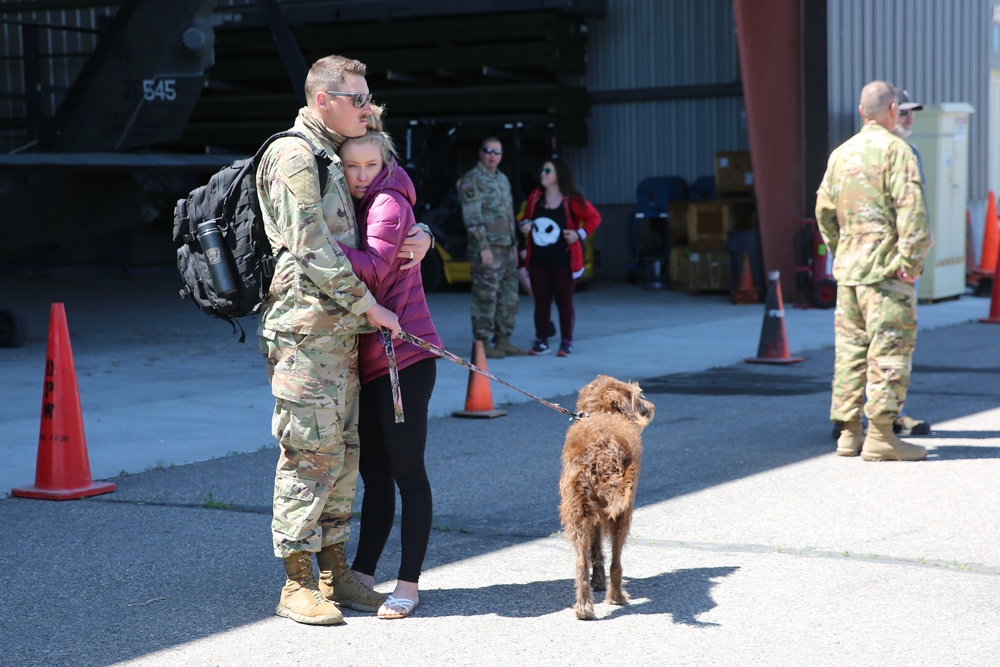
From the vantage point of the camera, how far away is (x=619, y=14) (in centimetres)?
2325

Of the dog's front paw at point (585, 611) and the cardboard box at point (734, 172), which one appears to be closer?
the dog's front paw at point (585, 611)

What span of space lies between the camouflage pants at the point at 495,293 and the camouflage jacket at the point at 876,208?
5.03 m

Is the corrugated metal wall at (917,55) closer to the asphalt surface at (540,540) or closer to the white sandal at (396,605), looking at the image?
the asphalt surface at (540,540)

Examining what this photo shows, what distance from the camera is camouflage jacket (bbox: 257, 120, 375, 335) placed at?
13.8 ft

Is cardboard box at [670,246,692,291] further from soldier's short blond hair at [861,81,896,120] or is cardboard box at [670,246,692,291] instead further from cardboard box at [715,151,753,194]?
soldier's short blond hair at [861,81,896,120]

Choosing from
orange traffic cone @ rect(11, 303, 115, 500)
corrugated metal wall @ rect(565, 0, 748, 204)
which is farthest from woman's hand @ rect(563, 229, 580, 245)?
corrugated metal wall @ rect(565, 0, 748, 204)

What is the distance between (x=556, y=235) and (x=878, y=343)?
17.5ft

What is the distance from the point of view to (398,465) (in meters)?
4.52

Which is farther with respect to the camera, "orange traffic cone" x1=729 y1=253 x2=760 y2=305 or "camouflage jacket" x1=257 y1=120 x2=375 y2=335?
"orange traffic cone" x1=729 y1=253 x2=760 y2=305

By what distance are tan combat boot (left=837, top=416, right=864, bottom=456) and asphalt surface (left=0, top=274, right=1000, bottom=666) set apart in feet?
0.27

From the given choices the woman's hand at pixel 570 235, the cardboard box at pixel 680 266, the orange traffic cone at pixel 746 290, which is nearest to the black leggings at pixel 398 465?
the woman's hand at pixel 570 235

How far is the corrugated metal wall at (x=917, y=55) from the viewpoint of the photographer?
724 inches

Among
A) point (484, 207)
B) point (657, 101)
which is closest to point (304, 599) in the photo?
point (484, 207)

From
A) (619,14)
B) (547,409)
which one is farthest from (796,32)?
(547,409)
